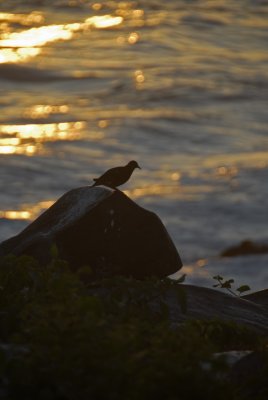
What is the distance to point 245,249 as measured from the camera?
50.7 feet

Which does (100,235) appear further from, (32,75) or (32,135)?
(32,75)

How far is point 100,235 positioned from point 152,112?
1159cm

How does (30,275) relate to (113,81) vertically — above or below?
above

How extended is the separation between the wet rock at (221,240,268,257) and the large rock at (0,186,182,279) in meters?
4.74

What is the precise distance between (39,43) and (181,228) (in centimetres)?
1065

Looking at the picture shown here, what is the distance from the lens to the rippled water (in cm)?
1673

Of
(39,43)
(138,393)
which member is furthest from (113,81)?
(138,393)

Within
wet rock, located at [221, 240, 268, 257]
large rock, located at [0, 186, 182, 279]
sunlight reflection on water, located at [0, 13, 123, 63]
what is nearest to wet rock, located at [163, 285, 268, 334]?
large rock, located at [0, 186, 182, 279]

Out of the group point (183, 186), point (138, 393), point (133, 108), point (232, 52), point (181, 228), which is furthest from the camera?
point (232, 52)

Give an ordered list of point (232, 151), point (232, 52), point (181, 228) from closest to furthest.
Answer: point (181, 228) < point (232, 151) < point (232, 52)

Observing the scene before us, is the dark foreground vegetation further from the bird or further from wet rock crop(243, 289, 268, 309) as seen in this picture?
the bird

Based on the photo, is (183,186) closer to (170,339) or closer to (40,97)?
(40,97)

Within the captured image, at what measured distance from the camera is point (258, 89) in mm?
22766

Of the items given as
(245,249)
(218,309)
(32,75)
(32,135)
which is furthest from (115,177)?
(32,75)
